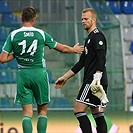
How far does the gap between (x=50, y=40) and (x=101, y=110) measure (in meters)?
1.20

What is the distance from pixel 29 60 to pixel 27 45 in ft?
0.72

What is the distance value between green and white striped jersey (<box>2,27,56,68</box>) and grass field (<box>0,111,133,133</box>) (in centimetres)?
361

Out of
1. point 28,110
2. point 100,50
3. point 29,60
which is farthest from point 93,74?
point 28,110

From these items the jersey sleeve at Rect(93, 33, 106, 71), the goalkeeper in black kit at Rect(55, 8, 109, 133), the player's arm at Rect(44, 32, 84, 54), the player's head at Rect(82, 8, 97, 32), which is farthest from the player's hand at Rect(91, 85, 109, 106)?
the player's head at Rect(82, 8, 97, 32)

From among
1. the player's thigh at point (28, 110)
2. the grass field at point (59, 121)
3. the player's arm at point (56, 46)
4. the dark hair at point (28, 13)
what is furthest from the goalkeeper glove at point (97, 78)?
the grass field at point (59, 121)

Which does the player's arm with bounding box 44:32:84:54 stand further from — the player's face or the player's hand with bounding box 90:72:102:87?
the player's hand with bounding box 90:72:102:87

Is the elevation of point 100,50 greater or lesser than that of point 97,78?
greater

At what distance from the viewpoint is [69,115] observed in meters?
13.0

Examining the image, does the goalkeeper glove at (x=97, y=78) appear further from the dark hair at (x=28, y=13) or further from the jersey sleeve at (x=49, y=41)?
the dark hair at (x=28, y=13)

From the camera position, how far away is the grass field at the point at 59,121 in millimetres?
12883

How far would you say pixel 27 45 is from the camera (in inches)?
366

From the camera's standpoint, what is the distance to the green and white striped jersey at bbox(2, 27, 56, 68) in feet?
30.5

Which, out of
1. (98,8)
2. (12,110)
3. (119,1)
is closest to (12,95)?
(12,110)

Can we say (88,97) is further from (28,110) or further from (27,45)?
(27,45)
